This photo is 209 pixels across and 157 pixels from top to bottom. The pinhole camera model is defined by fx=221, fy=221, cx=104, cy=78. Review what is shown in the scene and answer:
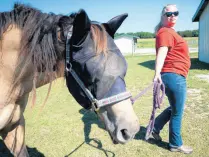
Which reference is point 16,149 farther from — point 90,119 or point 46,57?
point 90,119

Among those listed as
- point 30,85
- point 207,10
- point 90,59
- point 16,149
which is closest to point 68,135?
point 16,149

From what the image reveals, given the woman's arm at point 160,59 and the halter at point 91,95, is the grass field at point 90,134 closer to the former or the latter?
the halter at point 91,95

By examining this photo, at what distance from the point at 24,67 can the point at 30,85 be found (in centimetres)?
30

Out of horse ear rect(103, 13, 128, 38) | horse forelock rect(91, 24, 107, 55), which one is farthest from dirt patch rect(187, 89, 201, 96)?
horse forelock rect(91, 24, 107, 55)

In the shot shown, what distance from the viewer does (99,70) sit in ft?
5.48

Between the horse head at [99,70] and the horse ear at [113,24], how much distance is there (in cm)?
8

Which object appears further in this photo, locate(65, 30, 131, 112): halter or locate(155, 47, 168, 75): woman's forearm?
locate(155, 47, 168, 75): woman's forearm

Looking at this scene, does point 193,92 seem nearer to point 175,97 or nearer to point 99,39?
point 175,97

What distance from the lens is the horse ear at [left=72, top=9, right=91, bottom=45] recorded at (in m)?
1.58

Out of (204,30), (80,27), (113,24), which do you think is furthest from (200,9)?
(80,27)

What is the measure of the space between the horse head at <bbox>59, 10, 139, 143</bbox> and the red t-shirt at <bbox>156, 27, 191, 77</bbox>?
1.41 meters

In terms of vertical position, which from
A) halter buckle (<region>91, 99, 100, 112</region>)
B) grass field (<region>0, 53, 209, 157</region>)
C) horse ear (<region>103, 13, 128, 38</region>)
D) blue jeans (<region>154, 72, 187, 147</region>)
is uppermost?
horse ear (<region>103, 13, 128, 38</region>)

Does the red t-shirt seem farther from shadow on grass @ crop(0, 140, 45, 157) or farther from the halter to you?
shadow on grass @ crop(0, 140, 45, 157)

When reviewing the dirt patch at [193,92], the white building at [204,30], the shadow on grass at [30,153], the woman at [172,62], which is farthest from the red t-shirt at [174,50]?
the white building at [204,30]
